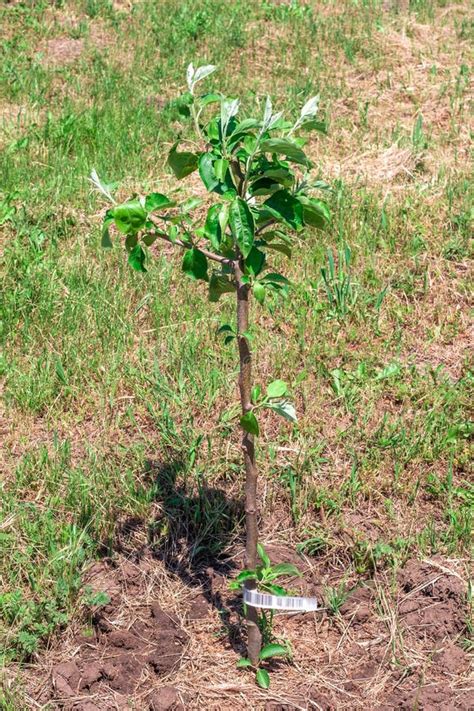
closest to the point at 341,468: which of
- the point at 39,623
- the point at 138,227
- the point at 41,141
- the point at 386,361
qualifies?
the point at 386,361

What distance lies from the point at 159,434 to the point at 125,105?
10.4ft

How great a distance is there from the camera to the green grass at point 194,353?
11.9 feet

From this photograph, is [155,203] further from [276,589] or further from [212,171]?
[276,589]

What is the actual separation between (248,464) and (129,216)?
0.86 meters

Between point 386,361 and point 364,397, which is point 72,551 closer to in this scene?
point 364,397

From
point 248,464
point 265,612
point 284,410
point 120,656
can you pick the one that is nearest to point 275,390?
point 284,410

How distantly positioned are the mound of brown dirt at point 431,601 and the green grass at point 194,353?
92 millimetres

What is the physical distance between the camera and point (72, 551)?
3.44 m

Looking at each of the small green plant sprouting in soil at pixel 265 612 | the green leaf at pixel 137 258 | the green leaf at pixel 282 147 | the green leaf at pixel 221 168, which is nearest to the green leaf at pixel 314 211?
the green leaf at pixel 282 147

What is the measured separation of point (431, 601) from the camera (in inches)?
135

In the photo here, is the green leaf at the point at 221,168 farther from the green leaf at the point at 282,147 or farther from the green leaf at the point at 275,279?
the green leaf at the point at 275,279

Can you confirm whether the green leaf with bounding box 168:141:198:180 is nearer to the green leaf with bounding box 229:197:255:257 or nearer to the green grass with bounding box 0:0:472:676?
the green leaf with bounding box 229:197:255:257

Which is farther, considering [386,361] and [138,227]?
[386,361]

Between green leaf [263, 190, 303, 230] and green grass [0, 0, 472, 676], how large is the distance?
1420 millimetres
